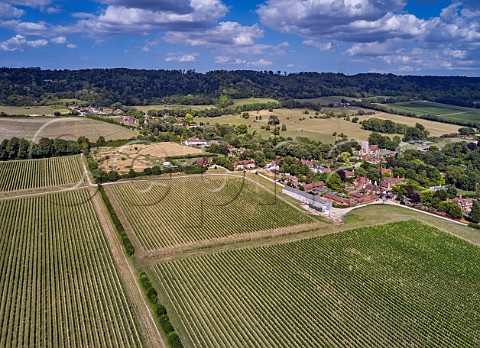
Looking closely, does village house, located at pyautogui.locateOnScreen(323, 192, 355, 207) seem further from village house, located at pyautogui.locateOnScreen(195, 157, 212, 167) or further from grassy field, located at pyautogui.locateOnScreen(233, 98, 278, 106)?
grassy field, located at pyautogui.locateOnScreen(233, 98, 278, 106)

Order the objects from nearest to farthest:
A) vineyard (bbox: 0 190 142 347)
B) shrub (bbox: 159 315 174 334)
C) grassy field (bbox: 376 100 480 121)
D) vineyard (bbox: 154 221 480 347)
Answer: vineyard (bbox: 0 190 142 347) < shrub (bbox: 159 315 174 334) < vineyard (bbox: 154 221 480 347) < grassy field (bbox: 376 100 480 121)

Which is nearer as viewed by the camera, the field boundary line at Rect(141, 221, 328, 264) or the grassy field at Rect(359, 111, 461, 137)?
the field boundary line at Rect(141, 221, 328, 264)

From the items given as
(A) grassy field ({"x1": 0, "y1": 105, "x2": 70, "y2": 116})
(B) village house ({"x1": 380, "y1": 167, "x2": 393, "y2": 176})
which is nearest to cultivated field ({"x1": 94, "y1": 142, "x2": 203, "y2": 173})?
(B) village house ({"x1": 380, "y1": 167, "x2": 393, "y2": 176})

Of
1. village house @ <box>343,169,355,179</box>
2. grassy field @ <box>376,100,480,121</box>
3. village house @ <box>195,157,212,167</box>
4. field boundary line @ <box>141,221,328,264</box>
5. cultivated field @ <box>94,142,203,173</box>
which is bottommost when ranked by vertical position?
field boundary line @ <box>141,221,328,264</box>

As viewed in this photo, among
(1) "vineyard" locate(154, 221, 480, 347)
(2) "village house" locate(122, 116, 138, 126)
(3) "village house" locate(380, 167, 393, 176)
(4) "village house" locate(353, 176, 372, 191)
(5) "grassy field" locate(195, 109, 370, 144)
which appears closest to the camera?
(1) "vineyard" locate(154, 221, 480, 347)

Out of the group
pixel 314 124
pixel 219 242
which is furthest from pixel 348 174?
pixel 314 124

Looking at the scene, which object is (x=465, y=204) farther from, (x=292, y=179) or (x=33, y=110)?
(x=33, y=110)

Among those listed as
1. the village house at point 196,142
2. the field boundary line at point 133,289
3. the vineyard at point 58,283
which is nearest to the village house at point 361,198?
the field boundary line at point 133,289
